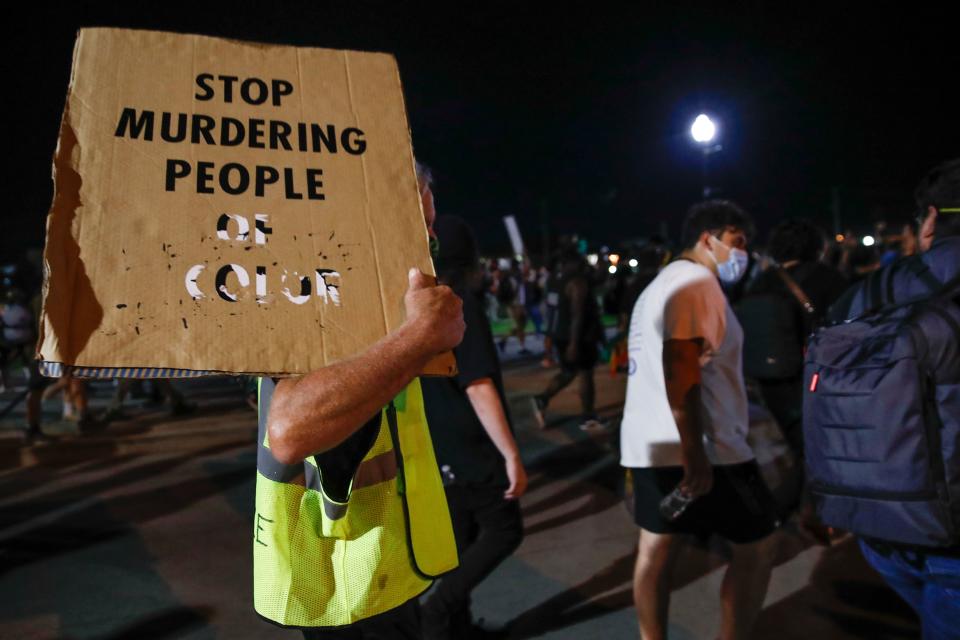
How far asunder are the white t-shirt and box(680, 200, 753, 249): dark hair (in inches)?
9.1

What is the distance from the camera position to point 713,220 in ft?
10.2

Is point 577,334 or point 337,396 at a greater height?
point 337,396

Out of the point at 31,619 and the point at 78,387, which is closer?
the point at 31,619

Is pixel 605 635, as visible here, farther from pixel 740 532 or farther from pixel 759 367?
pixel 759 367

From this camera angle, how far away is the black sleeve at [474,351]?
3.03m

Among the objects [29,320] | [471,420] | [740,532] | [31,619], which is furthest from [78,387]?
[740,532]

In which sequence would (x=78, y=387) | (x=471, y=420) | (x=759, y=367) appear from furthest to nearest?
(x=78, y=387), (x=759, y=367), (x=471, y=420)

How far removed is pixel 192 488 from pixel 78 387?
3.82m

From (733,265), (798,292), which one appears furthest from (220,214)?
(798,292)

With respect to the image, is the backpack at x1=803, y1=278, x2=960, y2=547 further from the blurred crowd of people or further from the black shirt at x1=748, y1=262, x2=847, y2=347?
the black shirt at x1=748, y1=262, x2=847, y2=347

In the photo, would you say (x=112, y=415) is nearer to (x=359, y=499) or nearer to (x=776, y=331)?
(x=776, y=331)

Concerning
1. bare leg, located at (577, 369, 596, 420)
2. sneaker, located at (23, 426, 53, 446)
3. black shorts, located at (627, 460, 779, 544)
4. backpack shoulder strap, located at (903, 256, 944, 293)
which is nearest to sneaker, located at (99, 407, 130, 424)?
sneaker, located at (23, 426, 53, 446)

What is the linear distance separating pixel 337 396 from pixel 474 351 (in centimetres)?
165

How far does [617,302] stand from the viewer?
41.1ft
